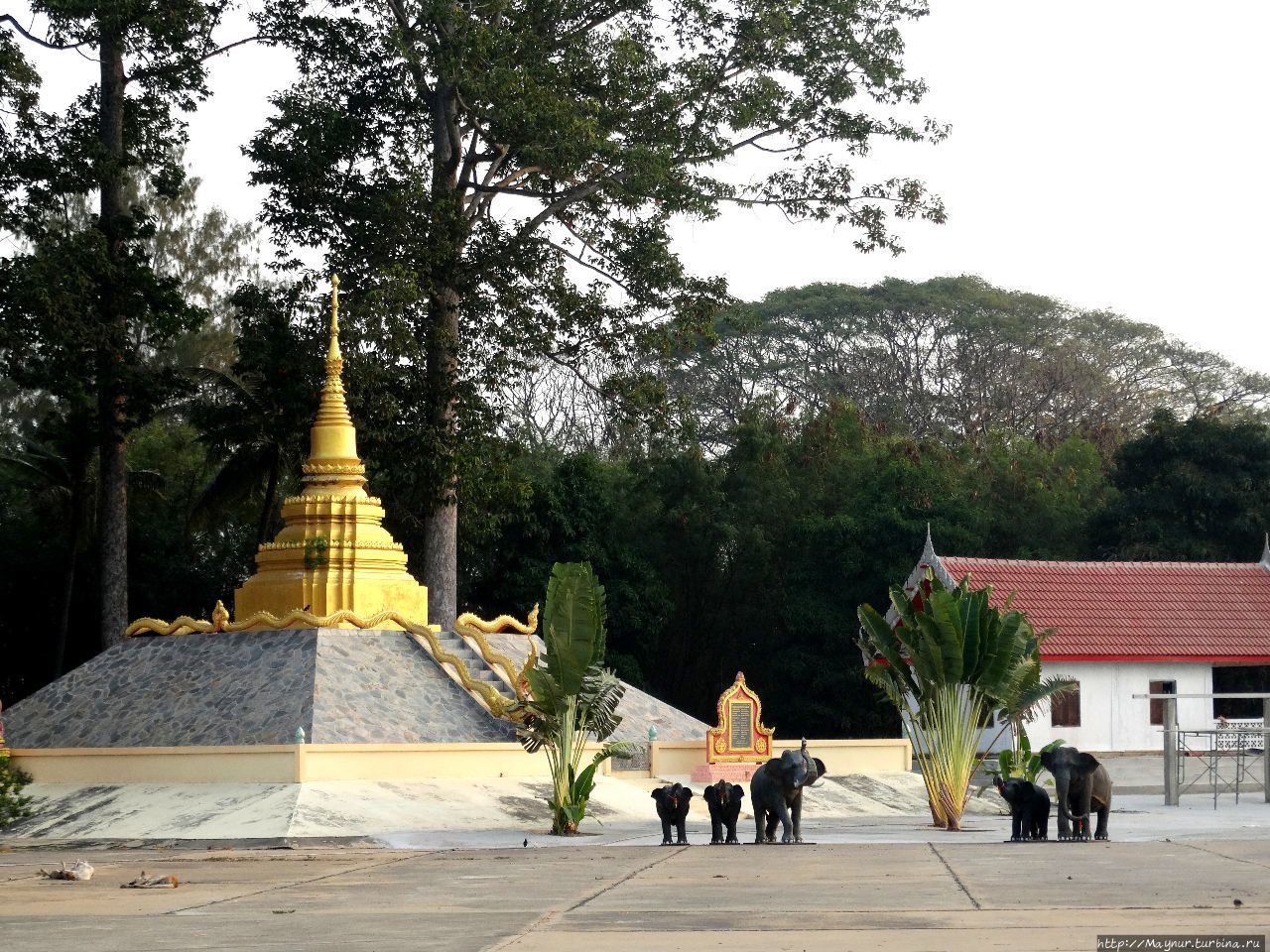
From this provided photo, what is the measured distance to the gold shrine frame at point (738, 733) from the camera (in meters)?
27.1

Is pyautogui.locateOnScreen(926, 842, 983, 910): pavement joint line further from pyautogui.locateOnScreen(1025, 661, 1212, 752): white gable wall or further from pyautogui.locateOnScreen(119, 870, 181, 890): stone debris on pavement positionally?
pyautogui.locateOnScreen(1025, 661, 1212, 752): white gable wall

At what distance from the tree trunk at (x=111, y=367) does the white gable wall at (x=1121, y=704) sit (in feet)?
53.9

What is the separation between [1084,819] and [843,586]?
2166cm

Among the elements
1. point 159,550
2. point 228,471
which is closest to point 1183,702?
point 228,471

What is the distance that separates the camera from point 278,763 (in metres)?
22.7

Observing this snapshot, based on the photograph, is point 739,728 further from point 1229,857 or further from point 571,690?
point 1229,857

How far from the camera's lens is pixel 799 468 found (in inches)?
1833

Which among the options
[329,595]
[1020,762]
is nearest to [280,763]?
[329,595]

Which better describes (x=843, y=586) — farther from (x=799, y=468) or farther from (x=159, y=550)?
(x=159, y=550)

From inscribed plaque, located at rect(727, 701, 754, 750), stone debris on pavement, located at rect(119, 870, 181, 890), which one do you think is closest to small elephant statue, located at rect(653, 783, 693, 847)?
stone debris on pavement, located at rect(119, 870, 181, 890)

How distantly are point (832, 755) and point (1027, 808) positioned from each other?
918 centimetres

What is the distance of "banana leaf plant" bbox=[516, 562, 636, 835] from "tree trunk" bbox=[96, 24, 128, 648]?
11.8 m

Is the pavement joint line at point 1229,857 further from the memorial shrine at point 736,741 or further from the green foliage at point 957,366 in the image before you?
the green foliage at point 957,366

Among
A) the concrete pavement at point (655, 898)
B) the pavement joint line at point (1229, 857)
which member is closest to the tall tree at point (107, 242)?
the concrete pavement at point (655, 898)
